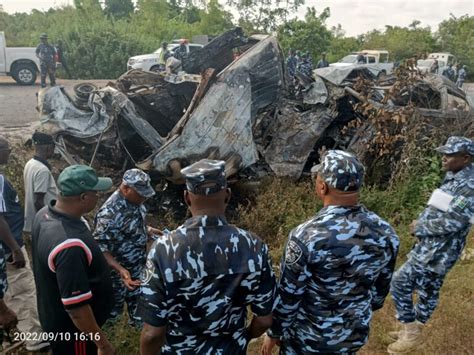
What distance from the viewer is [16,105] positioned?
11.4 metres

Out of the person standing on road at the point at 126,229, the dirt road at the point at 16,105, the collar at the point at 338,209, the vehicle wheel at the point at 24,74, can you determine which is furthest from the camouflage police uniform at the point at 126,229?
the vehicle wheel at the point at 24,74

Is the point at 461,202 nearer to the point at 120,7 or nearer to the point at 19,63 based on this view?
the point at 19,63

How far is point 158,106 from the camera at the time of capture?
6215 millimetres

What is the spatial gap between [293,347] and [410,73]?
5409mm

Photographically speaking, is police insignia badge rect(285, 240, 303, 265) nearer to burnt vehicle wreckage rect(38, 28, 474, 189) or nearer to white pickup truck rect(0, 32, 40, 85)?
burnt vehicle wreckage rect(38, 28, 474, 189)

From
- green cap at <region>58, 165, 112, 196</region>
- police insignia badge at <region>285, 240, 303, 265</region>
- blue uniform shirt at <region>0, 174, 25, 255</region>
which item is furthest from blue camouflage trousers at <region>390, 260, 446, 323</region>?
blue uniform shirt at <region>0, 174, 25, 255</region>

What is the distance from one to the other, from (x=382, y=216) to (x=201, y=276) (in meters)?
4.53

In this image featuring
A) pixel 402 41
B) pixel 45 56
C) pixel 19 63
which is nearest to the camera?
pixel 45 56

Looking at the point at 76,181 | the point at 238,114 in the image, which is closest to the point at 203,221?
the point at 76,181

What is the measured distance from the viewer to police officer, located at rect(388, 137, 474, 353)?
2996mm

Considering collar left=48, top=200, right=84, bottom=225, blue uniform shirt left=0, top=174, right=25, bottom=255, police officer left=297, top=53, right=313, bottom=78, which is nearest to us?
collar left=48, top=200, right=84, bottom=225

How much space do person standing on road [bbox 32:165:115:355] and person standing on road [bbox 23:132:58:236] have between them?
1303mm

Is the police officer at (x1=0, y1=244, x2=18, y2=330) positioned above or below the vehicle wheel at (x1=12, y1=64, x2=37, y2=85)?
below

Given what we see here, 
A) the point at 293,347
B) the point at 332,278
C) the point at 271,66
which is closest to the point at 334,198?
the point at 332,278
